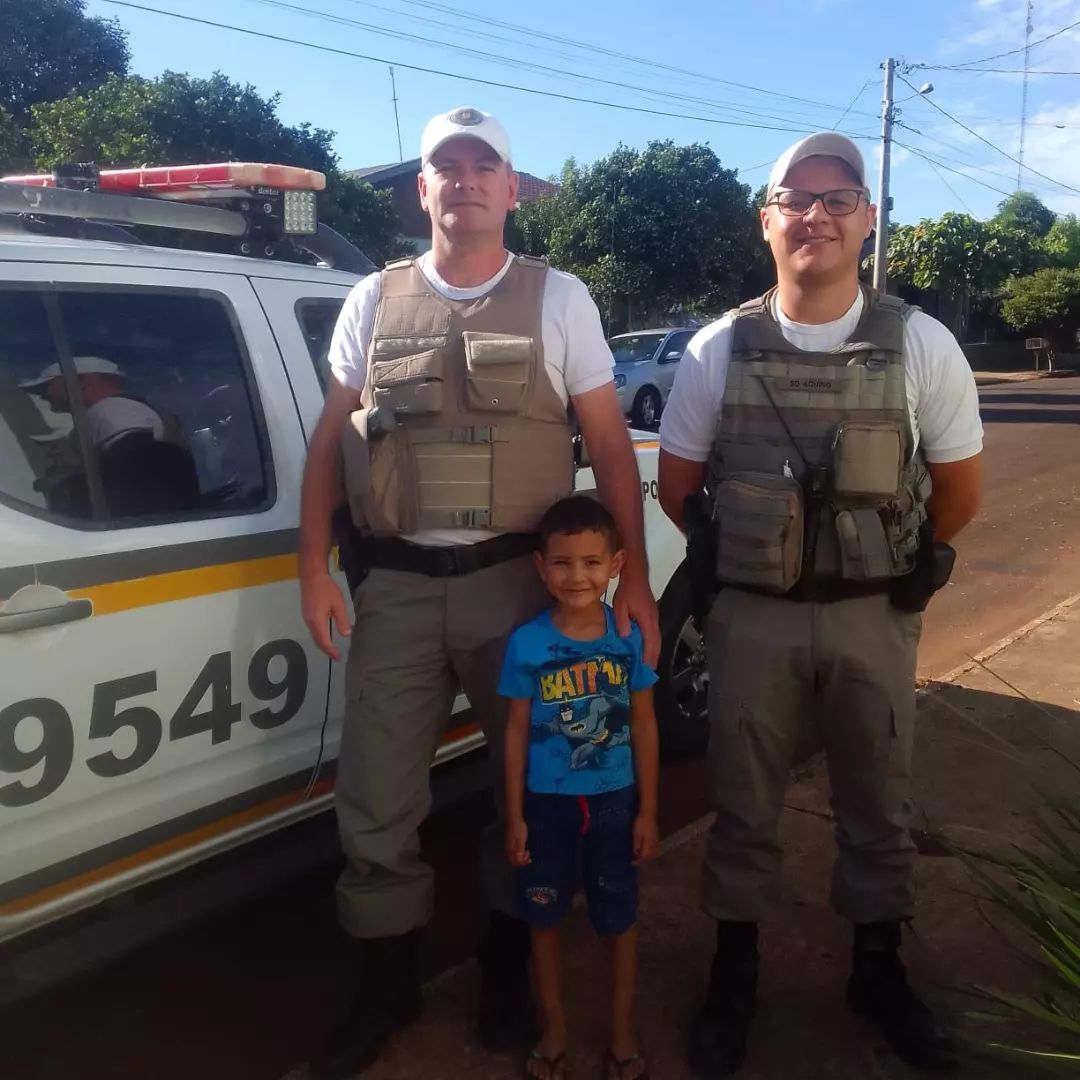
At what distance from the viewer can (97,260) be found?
2326mm

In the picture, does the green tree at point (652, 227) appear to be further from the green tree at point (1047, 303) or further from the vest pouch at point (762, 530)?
the vest pouch at point (762, 530)

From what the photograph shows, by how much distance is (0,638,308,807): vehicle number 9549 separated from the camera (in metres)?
2.05

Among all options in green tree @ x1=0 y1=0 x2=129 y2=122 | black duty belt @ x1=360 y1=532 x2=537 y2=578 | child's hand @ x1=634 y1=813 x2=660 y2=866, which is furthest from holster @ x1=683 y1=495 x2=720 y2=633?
green tree @ x1=0 y1=0 x2=129 y2=122

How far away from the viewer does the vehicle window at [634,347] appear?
17.7 m

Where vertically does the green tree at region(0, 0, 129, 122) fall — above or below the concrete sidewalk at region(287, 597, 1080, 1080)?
above

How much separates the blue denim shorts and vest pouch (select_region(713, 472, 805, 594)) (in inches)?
20.9

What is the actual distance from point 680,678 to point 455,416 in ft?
6.08

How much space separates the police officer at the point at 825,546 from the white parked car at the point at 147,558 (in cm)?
99

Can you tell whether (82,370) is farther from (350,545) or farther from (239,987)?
(239,987)

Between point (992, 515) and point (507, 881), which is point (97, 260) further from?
point (992, 515)

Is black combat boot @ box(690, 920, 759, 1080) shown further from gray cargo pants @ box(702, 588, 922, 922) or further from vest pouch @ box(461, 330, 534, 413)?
vest pouch @ box(461, 330, 534, 413)

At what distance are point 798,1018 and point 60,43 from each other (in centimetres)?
3329

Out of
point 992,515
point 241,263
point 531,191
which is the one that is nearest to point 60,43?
point 531,191

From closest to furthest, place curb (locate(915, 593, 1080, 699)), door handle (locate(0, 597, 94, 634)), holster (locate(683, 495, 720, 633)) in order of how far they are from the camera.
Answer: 1. door handle (locate(0, 597, 94, 634))
2. holster (locate(683, 495, 720, 633))
3. curb (locate(915, 593, 1080, 699))
